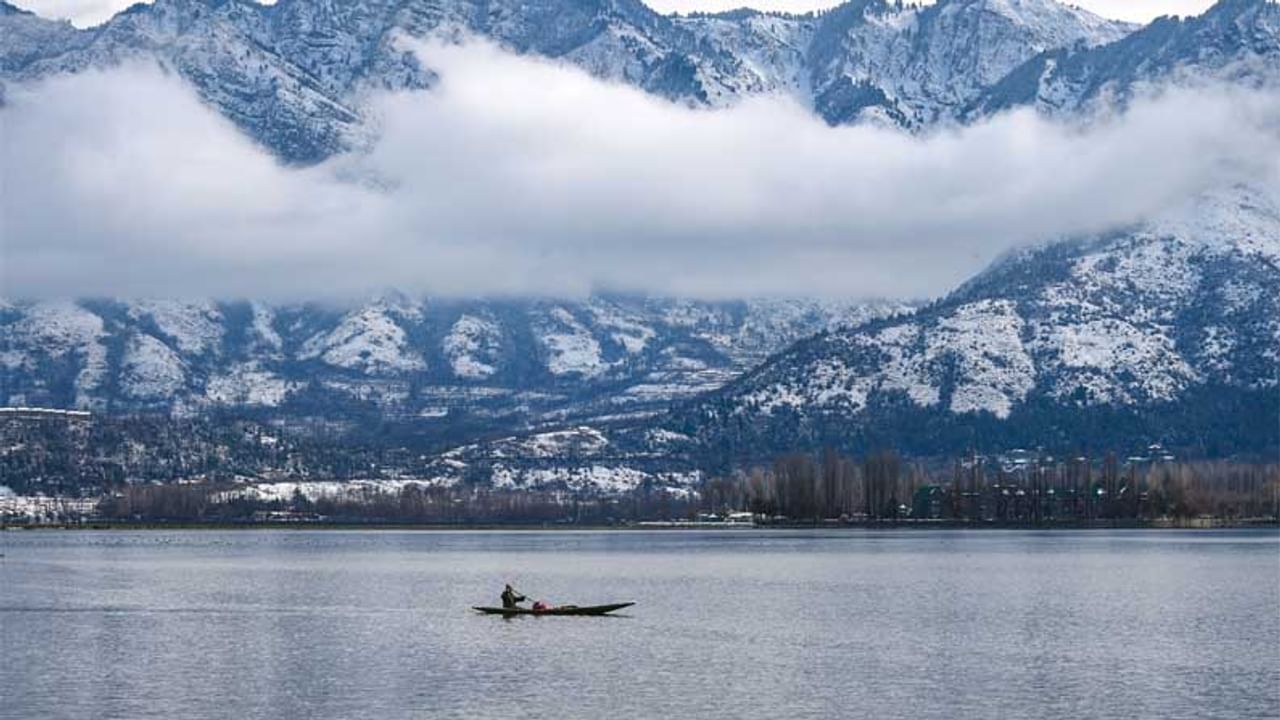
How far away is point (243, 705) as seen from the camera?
441 feet

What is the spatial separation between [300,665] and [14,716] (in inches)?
1192

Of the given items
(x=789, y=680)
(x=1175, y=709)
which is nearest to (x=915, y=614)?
(x=789, y=680)

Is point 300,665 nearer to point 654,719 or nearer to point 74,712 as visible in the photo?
point 74,712

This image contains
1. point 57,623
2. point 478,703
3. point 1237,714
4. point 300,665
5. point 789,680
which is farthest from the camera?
point 57,623

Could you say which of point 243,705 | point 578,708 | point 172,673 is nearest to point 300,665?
point 172,673

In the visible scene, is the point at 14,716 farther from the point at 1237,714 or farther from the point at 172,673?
the point at 1237,714

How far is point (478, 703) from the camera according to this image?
134000 millimetres

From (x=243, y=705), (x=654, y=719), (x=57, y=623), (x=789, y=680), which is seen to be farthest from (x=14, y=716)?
(x=57, y=623)

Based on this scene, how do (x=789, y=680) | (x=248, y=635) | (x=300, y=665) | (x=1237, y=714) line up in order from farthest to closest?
(x=248, y=635)
(x=300, y=665)
(x=789, y=680)
(x=1237, y=714)

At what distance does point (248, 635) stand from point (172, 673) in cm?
3078

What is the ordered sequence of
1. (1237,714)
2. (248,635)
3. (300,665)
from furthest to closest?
1. (248,635)
2. (300,665)
3. (1237,714)

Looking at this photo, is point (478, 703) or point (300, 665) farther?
point (300, 665)

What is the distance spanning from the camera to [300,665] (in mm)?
156750

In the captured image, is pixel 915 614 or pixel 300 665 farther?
pixel 915 614
